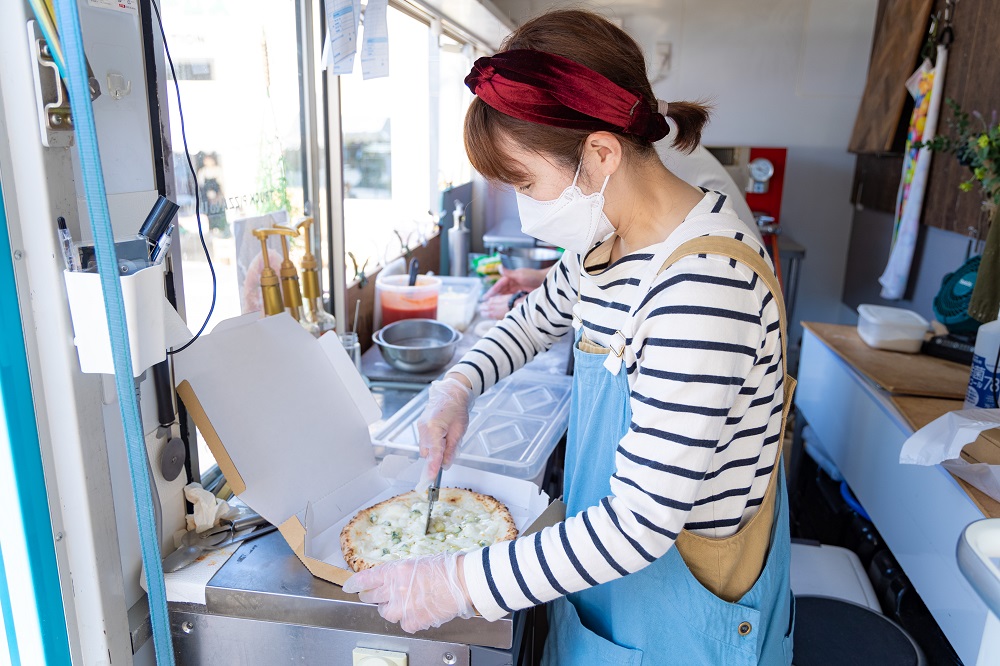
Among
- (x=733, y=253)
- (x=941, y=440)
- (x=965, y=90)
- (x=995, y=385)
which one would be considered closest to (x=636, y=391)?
(x=733, y=253)

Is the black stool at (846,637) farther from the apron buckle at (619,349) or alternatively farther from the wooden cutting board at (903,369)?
the apron buckle at (619,349)

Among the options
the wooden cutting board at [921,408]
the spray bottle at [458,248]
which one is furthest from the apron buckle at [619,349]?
the spray bottle at [458,248]

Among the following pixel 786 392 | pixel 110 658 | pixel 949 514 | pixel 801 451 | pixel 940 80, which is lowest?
pixel 801 451

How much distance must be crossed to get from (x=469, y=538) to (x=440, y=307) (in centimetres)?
134

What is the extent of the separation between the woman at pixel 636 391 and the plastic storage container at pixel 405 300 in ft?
3.99

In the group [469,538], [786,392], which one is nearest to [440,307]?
[469,538]

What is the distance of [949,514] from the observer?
1.57 m

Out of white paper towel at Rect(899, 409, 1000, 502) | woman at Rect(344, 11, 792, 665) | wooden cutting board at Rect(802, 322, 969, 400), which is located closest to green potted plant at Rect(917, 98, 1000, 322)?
wooden cutting board at Rect(802, 322, 969, 400)

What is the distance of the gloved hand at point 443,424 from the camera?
4.07 feet

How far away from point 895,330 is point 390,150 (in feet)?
6.28

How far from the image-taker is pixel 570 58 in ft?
2.95

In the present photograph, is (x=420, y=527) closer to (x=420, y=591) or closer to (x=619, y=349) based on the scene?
(x=420, y=591)

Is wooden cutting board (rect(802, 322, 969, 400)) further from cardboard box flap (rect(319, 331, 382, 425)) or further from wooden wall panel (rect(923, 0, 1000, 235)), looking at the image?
cardboard box flap (rect(319, 331, 382, 425))

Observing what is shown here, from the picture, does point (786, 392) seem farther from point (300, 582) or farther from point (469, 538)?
point (300, 582)
